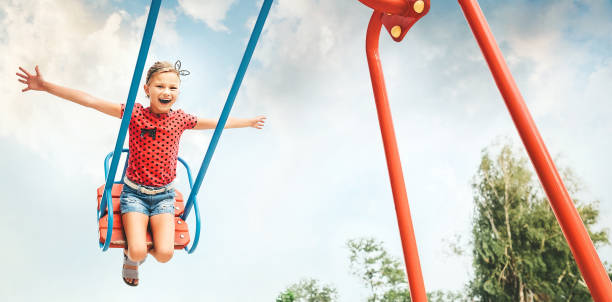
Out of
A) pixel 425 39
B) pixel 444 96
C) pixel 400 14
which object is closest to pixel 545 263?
pixel 444 96

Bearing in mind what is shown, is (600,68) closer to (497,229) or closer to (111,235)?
(497,229)

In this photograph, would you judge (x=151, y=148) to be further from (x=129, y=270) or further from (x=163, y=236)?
(x=129, y=270)

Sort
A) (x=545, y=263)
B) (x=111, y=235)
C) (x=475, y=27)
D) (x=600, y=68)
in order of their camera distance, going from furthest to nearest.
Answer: (x=600, y=68) → (x=545, y=263) → (x=111, y=235) → (x=475, y=27)

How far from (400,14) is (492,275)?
7316 mm

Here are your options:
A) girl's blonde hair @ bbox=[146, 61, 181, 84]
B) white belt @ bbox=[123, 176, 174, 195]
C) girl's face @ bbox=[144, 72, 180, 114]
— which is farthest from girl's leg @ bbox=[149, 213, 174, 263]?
girl's blonde hair @ bbox=[146, 61, 181, 84]

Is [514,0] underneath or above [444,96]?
above

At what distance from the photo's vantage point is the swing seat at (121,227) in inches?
82.5

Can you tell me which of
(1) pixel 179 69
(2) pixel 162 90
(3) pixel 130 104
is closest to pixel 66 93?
(2) pixel 162 90

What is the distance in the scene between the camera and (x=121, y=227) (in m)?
2.15

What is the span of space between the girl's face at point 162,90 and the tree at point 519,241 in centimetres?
725

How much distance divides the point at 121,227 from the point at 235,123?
2.60 feet

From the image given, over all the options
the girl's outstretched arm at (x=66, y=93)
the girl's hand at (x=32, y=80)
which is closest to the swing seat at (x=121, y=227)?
the girl's outstretched arm at (x=66, y=93)

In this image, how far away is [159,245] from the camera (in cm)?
213

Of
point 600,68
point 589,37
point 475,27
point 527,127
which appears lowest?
point 527,127
